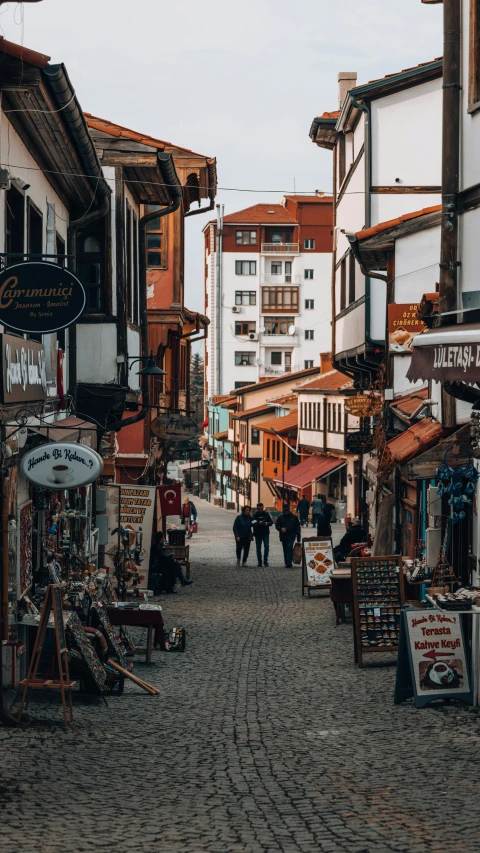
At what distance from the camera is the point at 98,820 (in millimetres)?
7516

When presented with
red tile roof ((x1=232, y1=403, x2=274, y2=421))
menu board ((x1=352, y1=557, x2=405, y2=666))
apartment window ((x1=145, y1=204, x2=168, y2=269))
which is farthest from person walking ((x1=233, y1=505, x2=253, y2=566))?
red tile roof ((x1=232, y1=403, x2=274, y2=421))

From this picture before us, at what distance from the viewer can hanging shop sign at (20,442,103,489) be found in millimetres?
11891

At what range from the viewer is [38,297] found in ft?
36.5

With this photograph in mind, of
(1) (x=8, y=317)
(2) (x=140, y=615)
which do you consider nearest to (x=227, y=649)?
(2) (x=140, y=615)

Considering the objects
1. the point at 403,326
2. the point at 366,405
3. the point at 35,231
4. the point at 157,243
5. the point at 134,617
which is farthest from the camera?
the point at 157,243

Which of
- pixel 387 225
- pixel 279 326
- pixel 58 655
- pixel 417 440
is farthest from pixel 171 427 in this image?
pixel 279 326

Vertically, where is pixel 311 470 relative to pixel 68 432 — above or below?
below

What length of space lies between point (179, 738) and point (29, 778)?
213 cm

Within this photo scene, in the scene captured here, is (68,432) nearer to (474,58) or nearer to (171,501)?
(474,58)

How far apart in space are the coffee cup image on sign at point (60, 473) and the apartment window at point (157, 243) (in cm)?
2316

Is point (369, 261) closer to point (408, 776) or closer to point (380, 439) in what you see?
point (380, 439)

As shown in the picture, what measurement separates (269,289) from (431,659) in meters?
93.9

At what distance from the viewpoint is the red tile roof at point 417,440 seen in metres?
14.5

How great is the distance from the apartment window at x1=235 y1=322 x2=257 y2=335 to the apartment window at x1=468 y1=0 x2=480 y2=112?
300 feet
